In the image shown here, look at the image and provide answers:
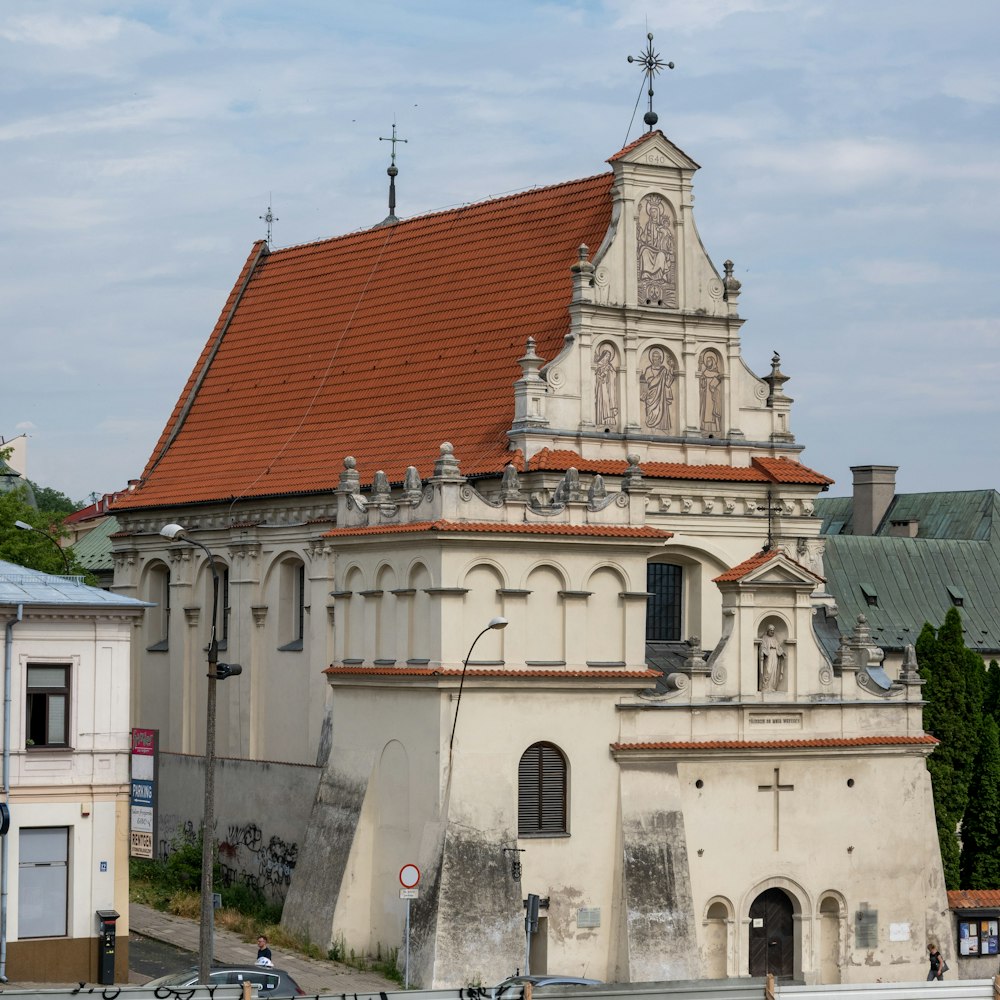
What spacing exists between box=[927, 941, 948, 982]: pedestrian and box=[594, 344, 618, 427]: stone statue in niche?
561 inches

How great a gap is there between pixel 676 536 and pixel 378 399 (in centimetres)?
974

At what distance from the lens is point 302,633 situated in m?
59.0

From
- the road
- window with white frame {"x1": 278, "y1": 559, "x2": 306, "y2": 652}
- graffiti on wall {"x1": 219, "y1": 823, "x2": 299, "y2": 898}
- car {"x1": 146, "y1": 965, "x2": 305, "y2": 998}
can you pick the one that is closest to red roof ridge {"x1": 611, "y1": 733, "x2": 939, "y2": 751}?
graffiti on wall {"x1": 219, "y1": 823, "x2": 299, "y2": 898}

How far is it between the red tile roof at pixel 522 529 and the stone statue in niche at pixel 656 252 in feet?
24.8

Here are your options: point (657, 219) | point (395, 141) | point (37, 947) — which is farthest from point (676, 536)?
point (395, 141)

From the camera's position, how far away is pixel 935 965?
48.5 metres

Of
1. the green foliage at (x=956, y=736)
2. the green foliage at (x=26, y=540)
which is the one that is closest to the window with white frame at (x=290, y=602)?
the green foliage at (x=26, y=540)

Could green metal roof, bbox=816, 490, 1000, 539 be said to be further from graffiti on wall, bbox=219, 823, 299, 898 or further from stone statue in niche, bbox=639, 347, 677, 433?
graffiti on wall, bbox=219, 823, 299, 898

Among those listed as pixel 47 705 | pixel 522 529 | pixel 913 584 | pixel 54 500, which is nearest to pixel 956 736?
pixel 913 584

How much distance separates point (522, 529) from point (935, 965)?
13.3 meters

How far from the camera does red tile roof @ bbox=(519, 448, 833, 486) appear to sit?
51.2 meters

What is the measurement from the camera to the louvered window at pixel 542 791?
4684cm

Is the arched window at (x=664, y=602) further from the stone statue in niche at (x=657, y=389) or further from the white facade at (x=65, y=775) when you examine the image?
the white facade at (x=65, y=775)

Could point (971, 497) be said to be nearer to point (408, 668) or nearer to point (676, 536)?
point (676, 536)
